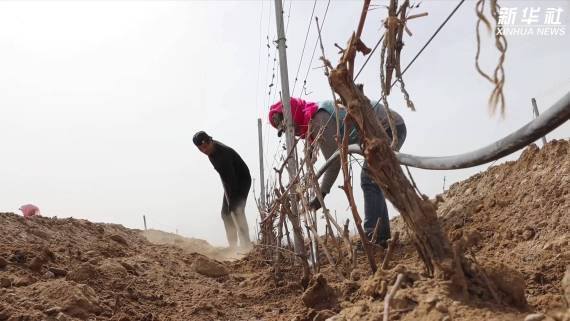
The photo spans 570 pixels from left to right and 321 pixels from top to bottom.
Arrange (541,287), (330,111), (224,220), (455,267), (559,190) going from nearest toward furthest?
(455,267)
(541,287)
(559,190)
(330,111)
(224,220)

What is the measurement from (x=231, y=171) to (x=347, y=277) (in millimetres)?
3910

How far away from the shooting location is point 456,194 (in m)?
4.11

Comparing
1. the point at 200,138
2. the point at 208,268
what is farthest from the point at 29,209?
the point at 208,268

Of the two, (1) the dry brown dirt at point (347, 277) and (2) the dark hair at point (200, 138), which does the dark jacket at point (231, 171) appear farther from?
(1) the dry brown dirt at point (347, 277)

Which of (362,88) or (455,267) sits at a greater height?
(362,88)

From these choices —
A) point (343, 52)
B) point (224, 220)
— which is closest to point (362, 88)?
point (343, 52)

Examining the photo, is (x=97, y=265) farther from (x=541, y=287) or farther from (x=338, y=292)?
(x=541, y=287)

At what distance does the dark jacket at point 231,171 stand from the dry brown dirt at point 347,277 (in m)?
1.82

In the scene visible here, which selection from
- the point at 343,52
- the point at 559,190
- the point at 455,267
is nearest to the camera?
the point at 455,267

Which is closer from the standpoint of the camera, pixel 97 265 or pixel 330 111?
pixel 97 265

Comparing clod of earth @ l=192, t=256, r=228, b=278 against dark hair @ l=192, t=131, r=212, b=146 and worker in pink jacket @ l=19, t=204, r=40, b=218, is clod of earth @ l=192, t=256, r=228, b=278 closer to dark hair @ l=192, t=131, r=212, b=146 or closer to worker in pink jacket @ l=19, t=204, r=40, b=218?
dark hair @ l=192, t=131, r=212, b=146

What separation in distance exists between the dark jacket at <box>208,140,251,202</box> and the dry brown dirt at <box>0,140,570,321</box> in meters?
1.82

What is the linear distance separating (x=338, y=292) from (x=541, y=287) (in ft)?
2.30

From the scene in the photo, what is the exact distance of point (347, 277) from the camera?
1.95 m
